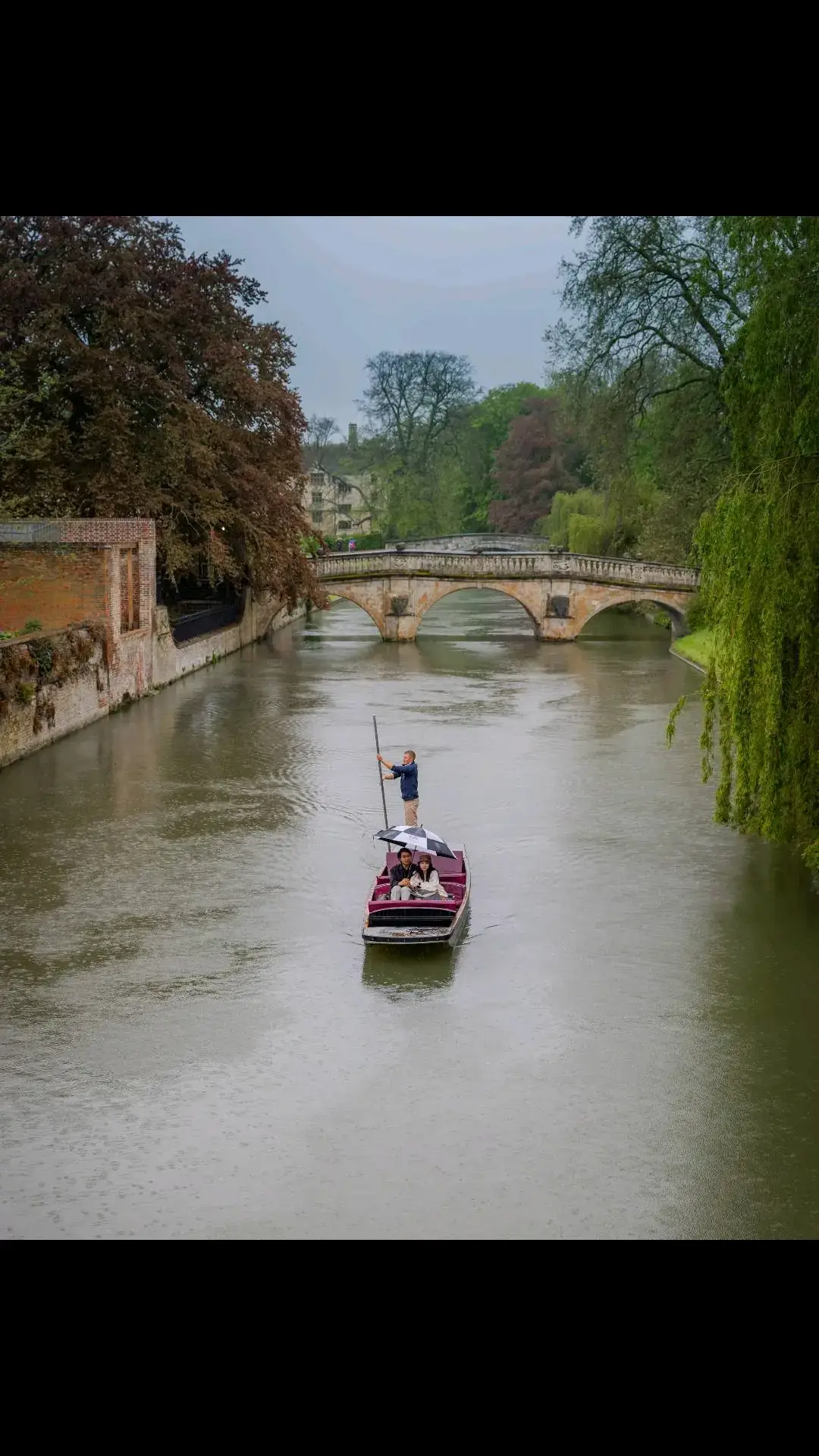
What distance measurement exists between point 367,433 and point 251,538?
5016 centimetres

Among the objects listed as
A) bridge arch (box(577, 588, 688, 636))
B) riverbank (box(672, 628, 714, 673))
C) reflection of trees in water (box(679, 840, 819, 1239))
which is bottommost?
reflection of trees in water (box(679, 840, 819, 1239))

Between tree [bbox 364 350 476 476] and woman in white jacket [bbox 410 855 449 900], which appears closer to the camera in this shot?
woman in white jacket [bbox 410 855 449 900]

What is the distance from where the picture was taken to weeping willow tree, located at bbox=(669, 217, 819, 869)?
1439cm

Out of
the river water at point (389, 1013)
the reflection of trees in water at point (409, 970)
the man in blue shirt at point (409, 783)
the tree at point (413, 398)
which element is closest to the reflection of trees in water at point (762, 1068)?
the river water at point (389, 1013)

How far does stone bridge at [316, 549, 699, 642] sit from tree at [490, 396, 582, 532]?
40.9 m

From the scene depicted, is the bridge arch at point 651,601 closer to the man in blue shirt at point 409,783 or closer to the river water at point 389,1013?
the river water at point 389,1013

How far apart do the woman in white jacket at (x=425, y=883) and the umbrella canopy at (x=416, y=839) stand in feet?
0.38

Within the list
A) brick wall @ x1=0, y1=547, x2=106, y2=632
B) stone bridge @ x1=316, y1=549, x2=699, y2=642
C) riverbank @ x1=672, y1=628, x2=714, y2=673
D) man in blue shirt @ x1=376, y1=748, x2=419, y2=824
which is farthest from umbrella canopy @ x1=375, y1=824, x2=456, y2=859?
stone bridge @ x1=316, y1=549, x2=699, y2=642

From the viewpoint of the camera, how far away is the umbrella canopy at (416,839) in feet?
47.1

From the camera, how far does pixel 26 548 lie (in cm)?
2861

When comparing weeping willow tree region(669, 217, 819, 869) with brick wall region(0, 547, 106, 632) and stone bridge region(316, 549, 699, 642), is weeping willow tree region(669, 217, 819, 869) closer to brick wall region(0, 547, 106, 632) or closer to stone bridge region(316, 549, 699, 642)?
brick wall region(0, 547, 106, 632)

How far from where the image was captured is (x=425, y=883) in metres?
14.3

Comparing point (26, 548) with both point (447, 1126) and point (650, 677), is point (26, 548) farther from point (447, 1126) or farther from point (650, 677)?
point (447, 1126)

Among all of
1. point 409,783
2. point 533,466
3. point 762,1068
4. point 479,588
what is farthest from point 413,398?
point 762,1068
